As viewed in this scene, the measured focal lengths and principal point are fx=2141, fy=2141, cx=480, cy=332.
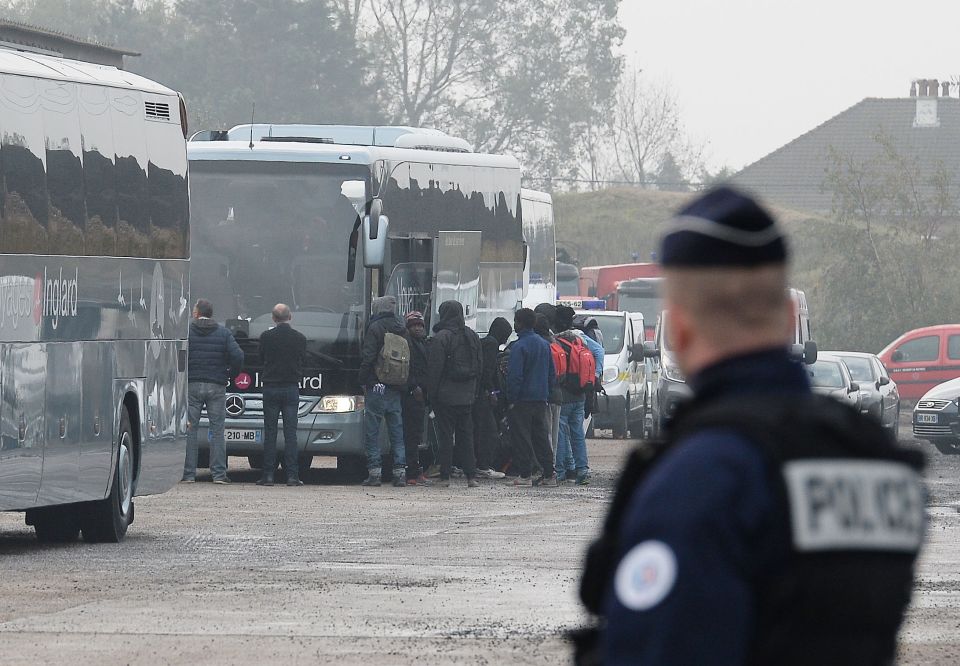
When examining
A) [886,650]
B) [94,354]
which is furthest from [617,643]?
[94,354]

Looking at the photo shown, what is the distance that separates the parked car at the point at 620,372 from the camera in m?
33.6

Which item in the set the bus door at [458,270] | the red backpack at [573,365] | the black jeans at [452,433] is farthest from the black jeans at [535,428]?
the bus door at [458,270]

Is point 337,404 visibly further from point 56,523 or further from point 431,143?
point 56,523

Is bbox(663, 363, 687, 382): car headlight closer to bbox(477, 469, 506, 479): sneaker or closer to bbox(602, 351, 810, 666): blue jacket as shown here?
bbox(477, 469, 506, 479): sneaker

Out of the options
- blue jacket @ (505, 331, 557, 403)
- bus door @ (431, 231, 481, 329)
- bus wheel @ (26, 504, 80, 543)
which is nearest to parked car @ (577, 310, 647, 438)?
bus door @ (431, 231, 481, 329)

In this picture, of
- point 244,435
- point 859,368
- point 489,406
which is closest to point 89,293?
point 244,435

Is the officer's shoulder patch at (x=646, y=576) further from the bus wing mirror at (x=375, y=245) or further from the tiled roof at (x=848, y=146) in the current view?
the tiled roof at (x=848, y=146)

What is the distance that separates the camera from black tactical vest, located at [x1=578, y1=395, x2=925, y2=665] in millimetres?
2682

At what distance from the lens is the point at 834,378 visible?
1261 inches

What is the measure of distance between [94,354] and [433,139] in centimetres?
1106

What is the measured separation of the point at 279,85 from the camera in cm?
7569

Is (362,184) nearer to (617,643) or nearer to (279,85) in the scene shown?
(617,643)

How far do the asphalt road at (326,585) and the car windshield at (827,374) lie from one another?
11.2 meters

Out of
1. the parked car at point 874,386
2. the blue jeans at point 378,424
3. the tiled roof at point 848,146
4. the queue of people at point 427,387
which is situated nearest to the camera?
the queue of people at point 427,387
